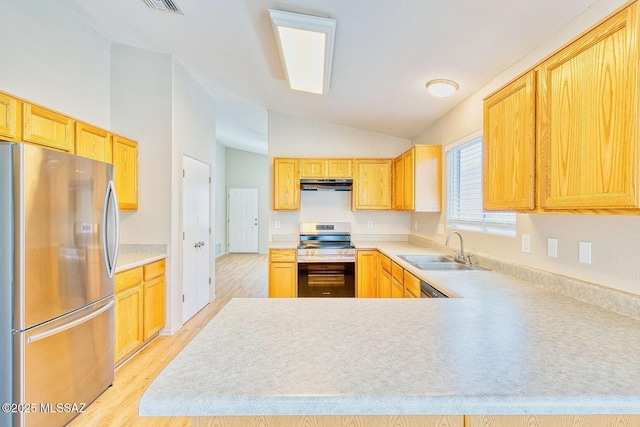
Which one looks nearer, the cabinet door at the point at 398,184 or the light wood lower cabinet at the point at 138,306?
the light wood lower cabinet at the point at 138,306

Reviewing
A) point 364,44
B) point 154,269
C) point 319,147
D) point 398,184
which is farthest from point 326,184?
point 154,269

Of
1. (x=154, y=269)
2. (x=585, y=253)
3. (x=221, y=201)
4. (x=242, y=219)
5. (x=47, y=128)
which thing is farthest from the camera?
(x=242, y=219)

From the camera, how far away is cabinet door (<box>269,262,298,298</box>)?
3.76 metres

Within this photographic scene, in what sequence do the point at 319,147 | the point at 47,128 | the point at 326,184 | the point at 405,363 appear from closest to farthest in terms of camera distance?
→ the point at 405,363
the point at 47,128
the point at 326,184
the point at 319,147

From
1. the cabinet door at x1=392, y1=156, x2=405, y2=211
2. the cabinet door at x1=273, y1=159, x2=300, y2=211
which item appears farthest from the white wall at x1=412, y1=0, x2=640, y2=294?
the cabinet door at x1=273, y1=159, x2=300, y2=211

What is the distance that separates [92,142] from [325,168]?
260 cm

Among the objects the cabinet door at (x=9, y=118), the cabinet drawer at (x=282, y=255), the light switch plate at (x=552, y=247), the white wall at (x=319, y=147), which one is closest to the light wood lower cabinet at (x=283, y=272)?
the cabinet drawer at (x=282, y=255)

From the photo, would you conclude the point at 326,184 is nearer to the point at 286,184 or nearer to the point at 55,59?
the point at 286,184

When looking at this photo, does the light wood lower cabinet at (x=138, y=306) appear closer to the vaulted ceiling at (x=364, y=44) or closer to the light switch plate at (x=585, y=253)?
the vaulted ceiling at (x=364, y=44)

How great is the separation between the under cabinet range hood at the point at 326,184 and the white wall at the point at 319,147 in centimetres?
33

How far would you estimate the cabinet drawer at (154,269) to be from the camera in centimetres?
289

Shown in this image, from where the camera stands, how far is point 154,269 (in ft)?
9.88

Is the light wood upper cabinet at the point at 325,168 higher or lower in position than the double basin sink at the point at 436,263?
higher

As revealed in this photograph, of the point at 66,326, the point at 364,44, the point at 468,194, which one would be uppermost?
the point at 364,44
